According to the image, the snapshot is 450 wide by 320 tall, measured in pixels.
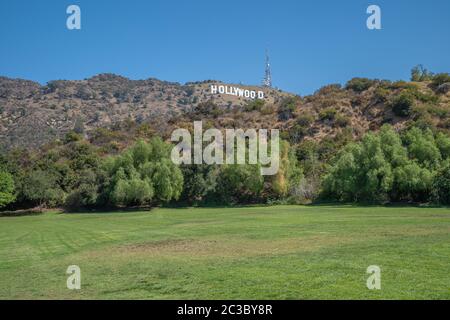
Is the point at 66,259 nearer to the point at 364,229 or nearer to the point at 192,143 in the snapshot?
the point at 364,229

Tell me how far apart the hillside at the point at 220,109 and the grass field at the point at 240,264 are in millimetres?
65045

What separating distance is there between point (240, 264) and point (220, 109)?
100153 mm

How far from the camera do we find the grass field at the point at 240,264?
11.4 metres

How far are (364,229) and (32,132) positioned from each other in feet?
351

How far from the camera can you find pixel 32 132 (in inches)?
4476

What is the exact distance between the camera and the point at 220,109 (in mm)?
113938

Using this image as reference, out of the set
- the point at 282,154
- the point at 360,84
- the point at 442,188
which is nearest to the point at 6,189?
the point at 282,154

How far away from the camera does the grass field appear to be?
1143cm

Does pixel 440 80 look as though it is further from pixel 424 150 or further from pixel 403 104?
pixel 424 150

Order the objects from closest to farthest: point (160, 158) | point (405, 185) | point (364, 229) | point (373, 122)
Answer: point (364, 229)
point (405, 185)
point (160, 158)
point (373, 122)

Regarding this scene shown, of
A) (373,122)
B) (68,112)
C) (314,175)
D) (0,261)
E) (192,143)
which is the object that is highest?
(68,112)

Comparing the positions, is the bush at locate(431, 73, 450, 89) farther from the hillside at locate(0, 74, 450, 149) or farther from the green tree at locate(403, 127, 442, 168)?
the green tree at locate(403, 127, 442, 168)

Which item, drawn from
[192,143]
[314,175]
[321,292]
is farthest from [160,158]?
[321,292]

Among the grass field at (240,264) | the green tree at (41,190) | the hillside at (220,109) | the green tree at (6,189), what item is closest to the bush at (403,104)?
the hillside at (220,109)
